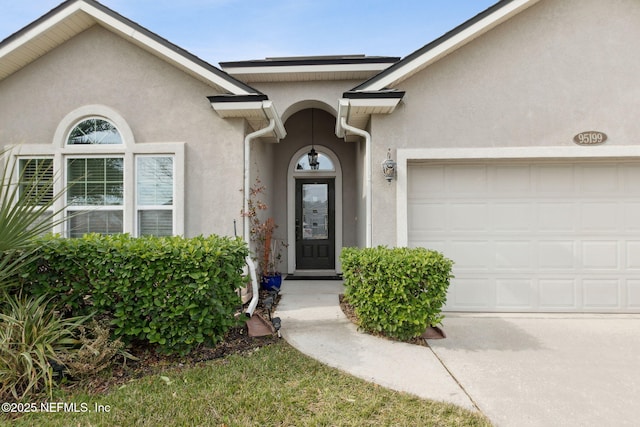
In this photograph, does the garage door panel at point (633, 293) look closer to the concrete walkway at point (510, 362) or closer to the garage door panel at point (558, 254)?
the concrete walkway at point (510, 362)

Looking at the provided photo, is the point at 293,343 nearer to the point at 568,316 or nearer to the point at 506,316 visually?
the point at 506,316

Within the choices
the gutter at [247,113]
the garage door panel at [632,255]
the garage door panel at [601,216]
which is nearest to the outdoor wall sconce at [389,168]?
the gutter at [247,113]

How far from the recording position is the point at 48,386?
3.40 meters

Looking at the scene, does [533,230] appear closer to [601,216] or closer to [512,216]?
[512,216]

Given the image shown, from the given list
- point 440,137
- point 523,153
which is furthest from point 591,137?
point 440,137

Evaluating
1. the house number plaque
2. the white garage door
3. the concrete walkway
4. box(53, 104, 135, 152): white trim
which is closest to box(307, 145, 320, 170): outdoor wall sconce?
the white garage door

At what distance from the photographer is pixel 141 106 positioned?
6336 millimetres

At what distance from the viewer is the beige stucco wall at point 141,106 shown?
633 centimetres

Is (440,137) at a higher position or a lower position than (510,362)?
higher

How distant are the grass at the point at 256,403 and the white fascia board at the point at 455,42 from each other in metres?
4.67

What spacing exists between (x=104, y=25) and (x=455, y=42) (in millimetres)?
6312

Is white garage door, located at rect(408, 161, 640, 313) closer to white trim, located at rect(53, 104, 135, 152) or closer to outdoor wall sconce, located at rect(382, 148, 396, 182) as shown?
outdoor wall sconce, located at rect(382, 148, 396, 182)

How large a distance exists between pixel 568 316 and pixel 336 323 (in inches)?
164

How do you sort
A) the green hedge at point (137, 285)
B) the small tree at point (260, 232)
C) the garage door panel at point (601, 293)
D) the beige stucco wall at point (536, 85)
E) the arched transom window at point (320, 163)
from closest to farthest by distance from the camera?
the green hedge at point (137, 285)
the beige stucco wall at point (536, 85)
the garage door panel at point (601, 293)
the small tree at point (260, 232)
the arched transom window at point (320, 163)
